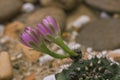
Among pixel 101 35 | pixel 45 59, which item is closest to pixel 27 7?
pixel 101 35

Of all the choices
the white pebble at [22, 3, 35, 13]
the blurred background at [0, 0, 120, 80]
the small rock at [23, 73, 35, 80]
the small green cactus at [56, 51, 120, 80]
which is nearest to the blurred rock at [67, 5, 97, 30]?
the blurred background at [0, 0, 120, 80]

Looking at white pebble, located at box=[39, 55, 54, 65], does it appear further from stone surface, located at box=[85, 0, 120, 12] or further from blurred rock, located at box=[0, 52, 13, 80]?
stone surface, located at box=[85, 0, 120, 12]

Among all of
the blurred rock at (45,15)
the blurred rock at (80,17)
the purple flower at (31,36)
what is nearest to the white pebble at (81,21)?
the blurred rock at (80,17)

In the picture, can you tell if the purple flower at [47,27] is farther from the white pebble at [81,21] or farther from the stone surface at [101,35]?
the white pebble at [81,21]

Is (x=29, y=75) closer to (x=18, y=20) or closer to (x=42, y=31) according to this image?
(x=42, y=31)

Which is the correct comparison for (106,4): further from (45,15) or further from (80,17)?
(45,15)
